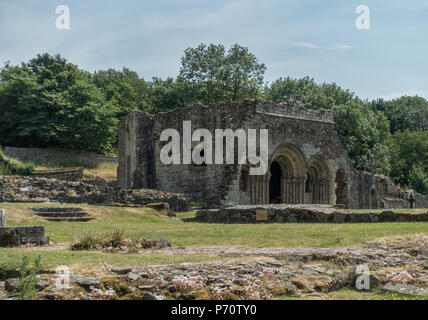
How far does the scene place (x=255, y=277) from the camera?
7648 mm

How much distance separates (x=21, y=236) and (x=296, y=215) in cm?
940

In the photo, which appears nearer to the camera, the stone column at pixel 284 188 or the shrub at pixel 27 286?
the shrub at pixel 27 286

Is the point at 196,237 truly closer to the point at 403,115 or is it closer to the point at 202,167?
the point at 202,167

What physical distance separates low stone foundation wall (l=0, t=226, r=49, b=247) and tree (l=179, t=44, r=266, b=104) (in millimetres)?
37109

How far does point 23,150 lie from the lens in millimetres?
44281

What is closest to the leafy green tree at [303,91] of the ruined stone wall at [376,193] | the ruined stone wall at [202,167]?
the ruined stone wall at [376,193]

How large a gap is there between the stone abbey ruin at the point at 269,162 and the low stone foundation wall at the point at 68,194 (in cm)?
283

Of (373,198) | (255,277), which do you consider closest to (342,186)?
(373,198)

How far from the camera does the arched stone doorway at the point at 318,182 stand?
30.8 m

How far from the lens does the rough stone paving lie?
695 centimetres

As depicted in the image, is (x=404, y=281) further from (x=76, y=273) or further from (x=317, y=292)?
(x=76, y=273)

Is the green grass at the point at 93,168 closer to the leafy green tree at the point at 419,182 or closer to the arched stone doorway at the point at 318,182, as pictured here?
the arched stone doorway at the point at 318,182

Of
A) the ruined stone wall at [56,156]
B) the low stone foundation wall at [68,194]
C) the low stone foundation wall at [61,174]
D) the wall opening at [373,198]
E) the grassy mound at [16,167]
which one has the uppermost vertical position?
the ruined stone wall at [56,156]

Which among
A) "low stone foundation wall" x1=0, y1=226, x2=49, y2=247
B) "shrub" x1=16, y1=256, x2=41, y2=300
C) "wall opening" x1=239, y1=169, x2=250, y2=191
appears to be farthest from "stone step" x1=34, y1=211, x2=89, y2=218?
"shrub" x1=16, y1=256, x2=41, y2=300
